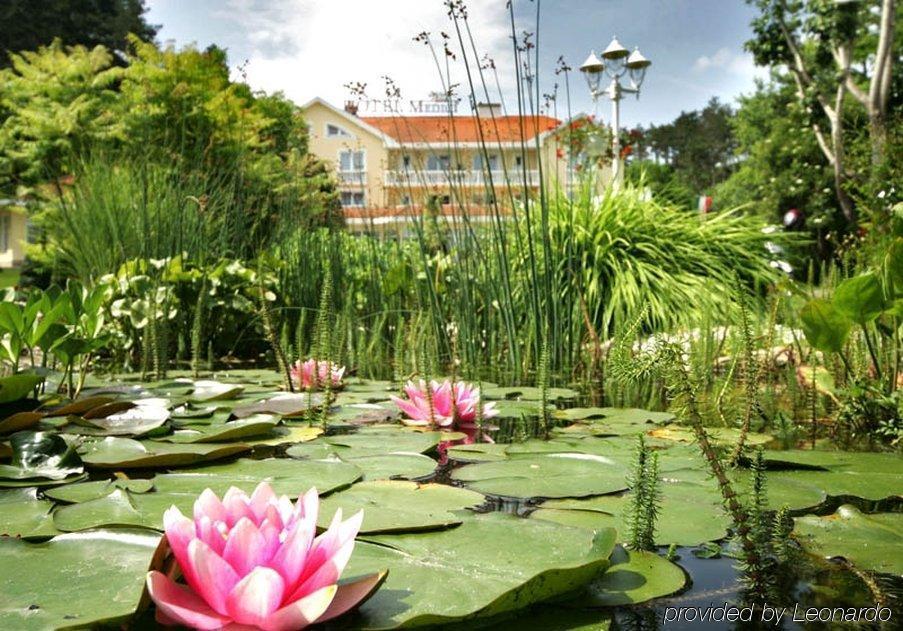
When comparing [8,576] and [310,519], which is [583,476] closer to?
[310,519]

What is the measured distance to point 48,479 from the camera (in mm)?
1302

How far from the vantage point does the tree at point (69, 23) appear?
2014 centimetres

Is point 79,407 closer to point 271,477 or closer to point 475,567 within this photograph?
point 271,477

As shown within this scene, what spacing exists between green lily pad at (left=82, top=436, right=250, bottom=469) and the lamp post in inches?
280

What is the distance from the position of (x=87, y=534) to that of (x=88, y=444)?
25.7 inches

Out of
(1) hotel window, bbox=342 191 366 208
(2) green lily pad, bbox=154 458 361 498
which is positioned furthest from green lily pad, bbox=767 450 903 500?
(1) hotel window, bbox=342 191 366 208

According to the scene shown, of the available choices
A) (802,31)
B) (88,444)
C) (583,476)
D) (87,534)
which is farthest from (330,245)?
(802,31)

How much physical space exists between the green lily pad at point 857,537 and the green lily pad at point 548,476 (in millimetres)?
319

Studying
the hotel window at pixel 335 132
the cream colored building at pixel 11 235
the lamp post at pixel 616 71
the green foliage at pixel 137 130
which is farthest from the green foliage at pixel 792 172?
the cream colored building at pixel 11 235

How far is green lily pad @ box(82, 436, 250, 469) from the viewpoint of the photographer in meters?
1.40

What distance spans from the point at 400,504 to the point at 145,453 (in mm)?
592

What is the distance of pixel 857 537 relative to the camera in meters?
1.05

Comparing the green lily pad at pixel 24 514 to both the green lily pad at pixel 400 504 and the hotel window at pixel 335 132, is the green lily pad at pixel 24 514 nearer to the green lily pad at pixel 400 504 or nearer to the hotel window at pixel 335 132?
the green lily pad at pixel 400 504

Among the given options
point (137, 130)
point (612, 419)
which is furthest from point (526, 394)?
point (137, 130)
